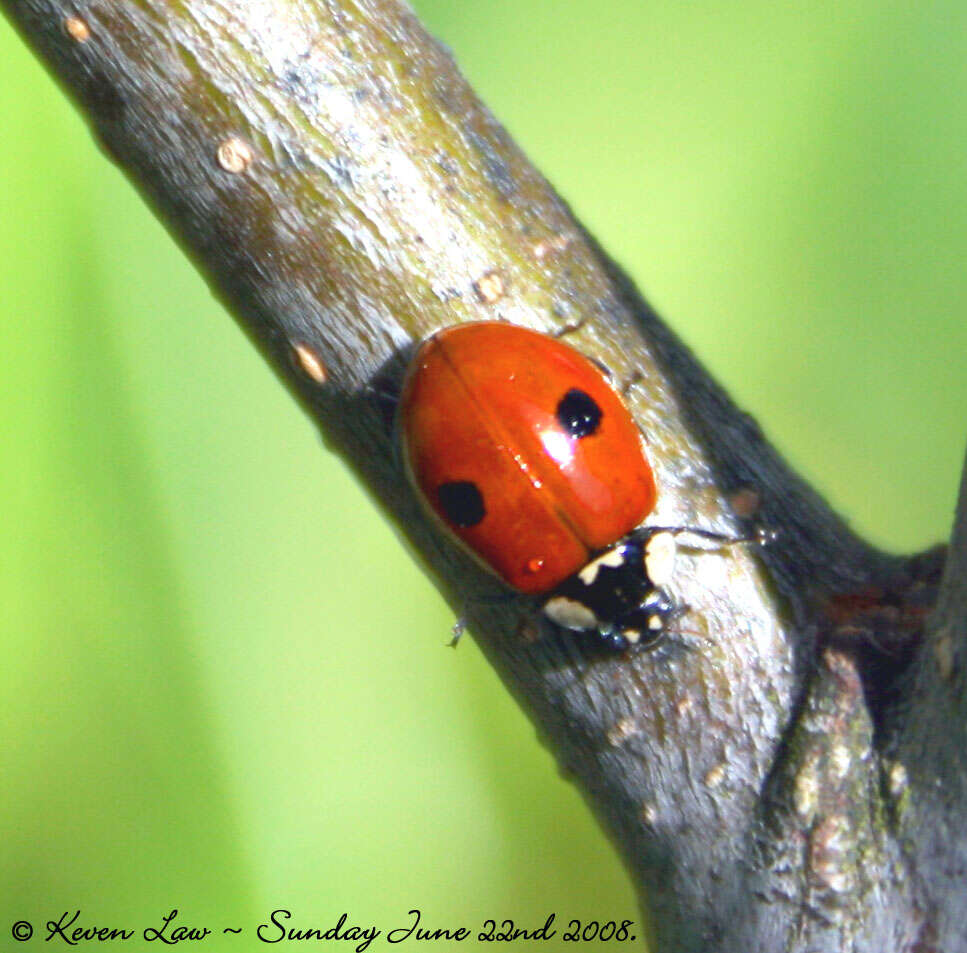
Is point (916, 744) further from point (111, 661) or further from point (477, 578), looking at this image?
point (111, 661)

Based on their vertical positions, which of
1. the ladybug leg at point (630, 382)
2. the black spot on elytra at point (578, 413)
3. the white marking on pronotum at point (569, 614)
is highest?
the ladybug leg at point (630, 382)

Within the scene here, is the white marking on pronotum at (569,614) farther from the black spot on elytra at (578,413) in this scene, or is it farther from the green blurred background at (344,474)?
the green blurred background at (344,474)

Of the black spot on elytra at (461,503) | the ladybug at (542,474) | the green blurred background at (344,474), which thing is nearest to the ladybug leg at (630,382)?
the ladybug at (542,474)

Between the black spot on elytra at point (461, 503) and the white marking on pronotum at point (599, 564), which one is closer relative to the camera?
the black spot on elytra at point (461, 503)

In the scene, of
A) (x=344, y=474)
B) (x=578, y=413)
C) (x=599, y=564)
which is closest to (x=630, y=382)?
(x=578, y=413)

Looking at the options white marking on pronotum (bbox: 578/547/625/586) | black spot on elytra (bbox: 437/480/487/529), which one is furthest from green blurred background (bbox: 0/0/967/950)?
black spot on elytra (bbox: 437/480/487/529)

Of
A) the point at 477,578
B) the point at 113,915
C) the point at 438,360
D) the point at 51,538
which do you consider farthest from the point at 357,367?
the point at 113,915

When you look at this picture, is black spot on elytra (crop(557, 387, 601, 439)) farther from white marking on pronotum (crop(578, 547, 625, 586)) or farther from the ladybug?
white marking on pronotum (crop(578, 547, 625, 586))

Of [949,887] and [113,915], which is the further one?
[113,915]
